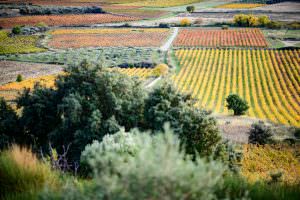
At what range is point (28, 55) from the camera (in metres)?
66.6

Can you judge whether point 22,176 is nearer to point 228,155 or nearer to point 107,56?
point 228,155

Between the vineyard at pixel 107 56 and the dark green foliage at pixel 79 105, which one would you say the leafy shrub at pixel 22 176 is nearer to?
the dark green foliage at pixel 79 105

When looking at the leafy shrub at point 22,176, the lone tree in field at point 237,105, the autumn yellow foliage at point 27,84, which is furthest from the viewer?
the autumn yellow foliage at point 27,84

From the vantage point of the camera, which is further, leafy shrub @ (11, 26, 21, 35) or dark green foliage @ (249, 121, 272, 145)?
leafy shrub @ (11, 26, 21, 35)

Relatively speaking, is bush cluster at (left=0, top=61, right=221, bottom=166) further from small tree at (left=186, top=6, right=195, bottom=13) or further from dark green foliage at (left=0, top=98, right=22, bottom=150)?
small tree at (left=186, top=6, right=195, bottom=13)

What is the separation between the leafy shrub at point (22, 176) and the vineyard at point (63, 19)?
100m

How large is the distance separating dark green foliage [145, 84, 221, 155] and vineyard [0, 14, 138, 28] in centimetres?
9326

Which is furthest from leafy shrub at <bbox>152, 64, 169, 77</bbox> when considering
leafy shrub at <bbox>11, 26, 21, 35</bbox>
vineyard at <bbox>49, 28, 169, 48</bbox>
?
leafy shrub at <bbox>11, 26, 21, 35</bbox>

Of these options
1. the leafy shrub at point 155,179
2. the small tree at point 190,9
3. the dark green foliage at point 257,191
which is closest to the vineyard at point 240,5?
the small tree at point 190,9

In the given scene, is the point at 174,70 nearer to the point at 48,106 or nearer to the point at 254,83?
the point at 254,83

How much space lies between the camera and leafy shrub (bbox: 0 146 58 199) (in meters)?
5.99

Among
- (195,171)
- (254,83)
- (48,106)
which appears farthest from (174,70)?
(195,171)

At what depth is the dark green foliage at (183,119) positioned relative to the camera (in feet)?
44.7

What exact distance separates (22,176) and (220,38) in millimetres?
77894
